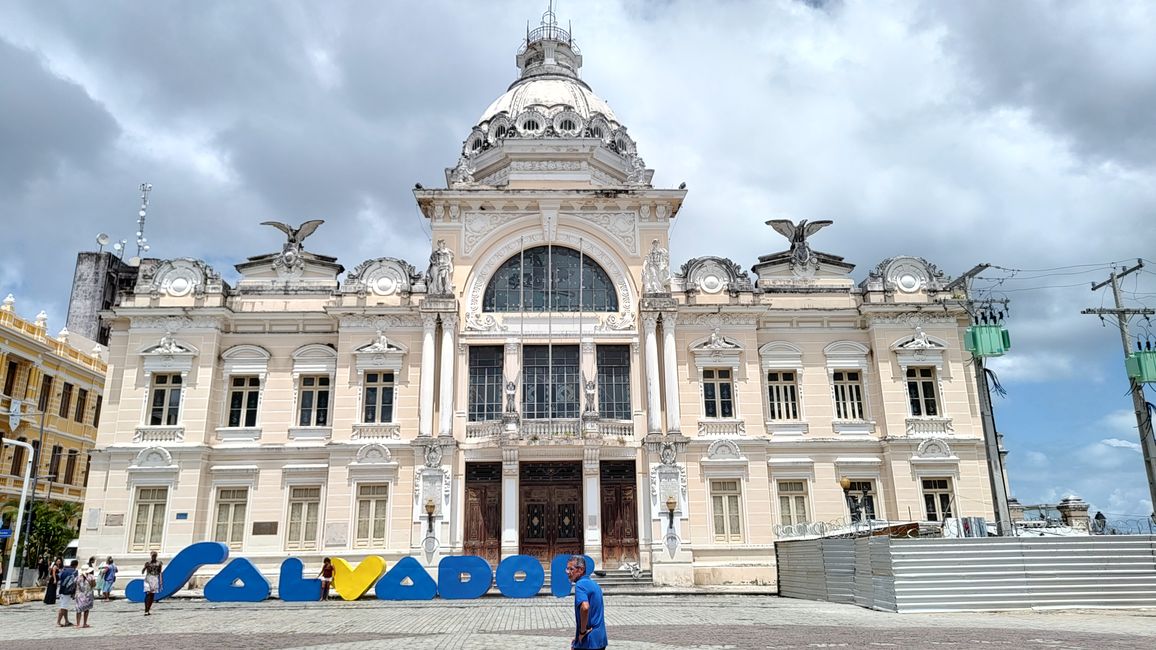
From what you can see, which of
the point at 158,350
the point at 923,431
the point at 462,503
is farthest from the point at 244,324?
the point at 923,431

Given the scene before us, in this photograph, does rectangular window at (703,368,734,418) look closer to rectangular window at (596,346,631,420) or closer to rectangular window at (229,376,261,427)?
rectangular window at (596,346,631,420)

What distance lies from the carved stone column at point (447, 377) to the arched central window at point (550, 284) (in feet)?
6.21

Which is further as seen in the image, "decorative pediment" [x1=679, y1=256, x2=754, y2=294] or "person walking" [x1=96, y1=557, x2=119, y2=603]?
"decorative pediment" [x1=679, y1=256, x2=754, y2=294]

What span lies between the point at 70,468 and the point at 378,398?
2228 centimetres

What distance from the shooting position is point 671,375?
1182 inches

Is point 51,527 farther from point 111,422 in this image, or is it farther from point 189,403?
point 189,403

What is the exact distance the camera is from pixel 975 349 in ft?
94.3

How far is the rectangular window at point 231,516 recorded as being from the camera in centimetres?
2922

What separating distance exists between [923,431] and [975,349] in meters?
3.78

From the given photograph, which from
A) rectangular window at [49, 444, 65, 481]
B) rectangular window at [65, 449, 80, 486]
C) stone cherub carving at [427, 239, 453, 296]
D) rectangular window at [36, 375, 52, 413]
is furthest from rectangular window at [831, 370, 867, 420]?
rectangular window at [65, 449, 80, 486]

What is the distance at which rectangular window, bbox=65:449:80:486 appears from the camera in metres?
40.9

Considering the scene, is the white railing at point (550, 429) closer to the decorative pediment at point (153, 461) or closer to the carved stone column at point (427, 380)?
the carved stone column at point (427, 380)

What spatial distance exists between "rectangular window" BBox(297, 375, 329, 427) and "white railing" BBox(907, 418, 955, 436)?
22.4 metres

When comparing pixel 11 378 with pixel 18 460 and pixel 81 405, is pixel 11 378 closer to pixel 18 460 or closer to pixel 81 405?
pixel 18 460
